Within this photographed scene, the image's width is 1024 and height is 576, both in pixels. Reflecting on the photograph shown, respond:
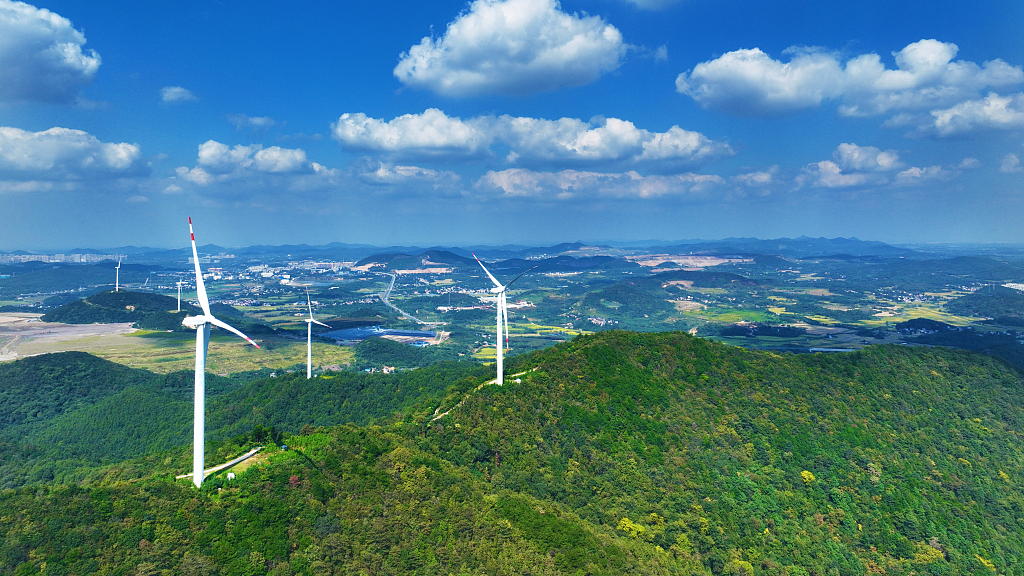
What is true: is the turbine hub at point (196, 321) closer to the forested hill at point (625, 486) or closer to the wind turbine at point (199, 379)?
the wind turbine at point (199, 379)

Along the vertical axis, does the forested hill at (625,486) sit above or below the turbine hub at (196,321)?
below

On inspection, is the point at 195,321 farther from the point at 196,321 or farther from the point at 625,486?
the point at 625,486

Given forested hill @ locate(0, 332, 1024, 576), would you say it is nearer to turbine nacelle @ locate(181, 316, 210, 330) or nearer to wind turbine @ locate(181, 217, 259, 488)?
wind turbine @ locate(181, 217, 259, 488)

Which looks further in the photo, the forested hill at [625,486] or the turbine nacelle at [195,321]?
the turbine nacelle at [195,321]

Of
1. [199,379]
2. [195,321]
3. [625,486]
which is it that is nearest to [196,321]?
[195,321]

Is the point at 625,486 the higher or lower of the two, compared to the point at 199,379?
lower

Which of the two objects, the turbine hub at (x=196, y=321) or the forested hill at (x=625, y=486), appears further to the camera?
the turbine hub at (x=196, y=321)

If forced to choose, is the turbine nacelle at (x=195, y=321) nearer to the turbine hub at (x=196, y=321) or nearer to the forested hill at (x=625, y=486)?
the turbine hub at (x=196, y=321)

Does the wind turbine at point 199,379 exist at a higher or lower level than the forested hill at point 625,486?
higher

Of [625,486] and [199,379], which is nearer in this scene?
A: [199,379]

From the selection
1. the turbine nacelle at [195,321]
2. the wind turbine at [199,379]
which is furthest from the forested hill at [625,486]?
the turbine nacelle at [195,321]
